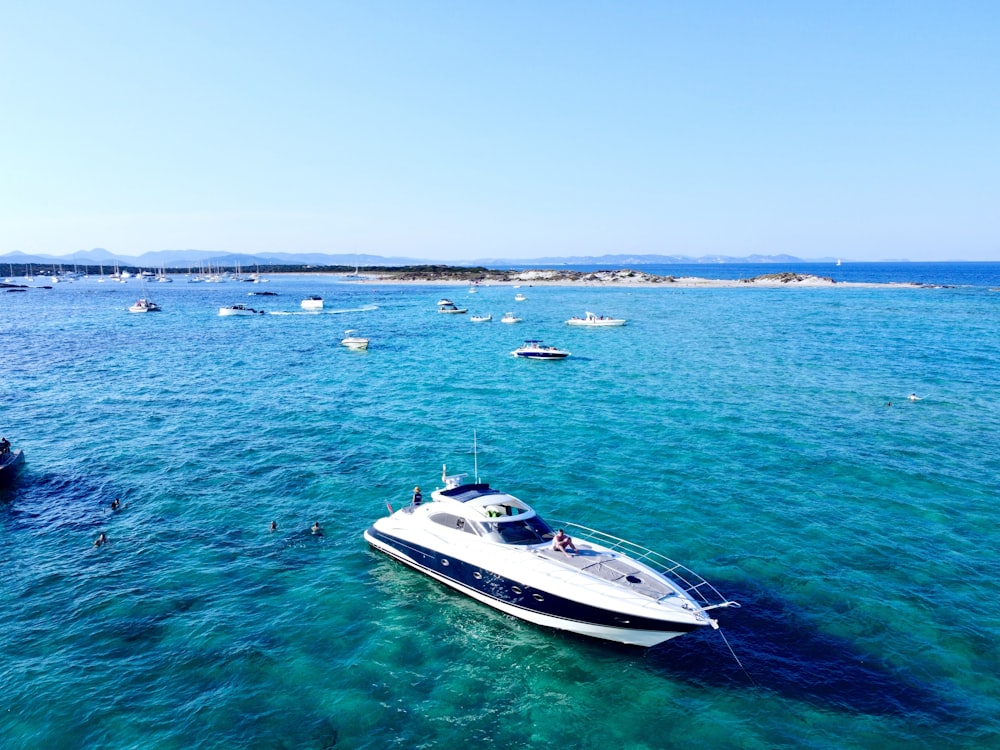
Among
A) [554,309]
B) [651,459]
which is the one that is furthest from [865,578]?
[554,309]

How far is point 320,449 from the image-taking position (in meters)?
37.3

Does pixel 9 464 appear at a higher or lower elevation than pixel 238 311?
lower

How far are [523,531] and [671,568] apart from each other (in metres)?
6.27

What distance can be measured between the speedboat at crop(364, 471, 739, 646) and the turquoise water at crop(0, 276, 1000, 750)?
2.59 feet

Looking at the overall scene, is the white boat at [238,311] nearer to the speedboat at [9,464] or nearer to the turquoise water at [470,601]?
the turquoise water at [470,601]

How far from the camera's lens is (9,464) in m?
31.8

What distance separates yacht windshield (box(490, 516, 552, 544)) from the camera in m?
21.2

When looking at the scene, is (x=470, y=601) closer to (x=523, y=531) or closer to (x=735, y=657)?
(x=523, y=531)

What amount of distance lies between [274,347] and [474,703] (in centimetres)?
7140

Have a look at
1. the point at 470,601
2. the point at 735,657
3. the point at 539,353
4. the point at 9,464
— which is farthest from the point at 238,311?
the point at 735,657

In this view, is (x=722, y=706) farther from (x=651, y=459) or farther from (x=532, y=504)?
(x=651, y=459)

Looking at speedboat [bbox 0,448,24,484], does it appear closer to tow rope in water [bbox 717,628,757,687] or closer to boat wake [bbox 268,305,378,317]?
tow rope in water [bbox 717,628,757,687]

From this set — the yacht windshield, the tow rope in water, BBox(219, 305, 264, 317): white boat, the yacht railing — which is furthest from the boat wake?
the tow rope in water

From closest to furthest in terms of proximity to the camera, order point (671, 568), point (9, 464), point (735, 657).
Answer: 1. point (735, 657)
2. point (671, 568)
3. point (9, 464)
